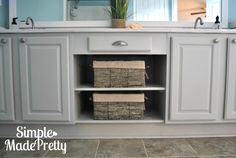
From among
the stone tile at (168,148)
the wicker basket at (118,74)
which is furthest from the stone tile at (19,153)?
the stone tile at (168,148)

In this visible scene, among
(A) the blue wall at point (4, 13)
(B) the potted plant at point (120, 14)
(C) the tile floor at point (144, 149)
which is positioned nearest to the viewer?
(C) the tile floor at point (144, 149)

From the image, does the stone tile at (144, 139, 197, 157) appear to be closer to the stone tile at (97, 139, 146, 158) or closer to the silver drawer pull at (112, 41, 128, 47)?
the stone tile at (97, 139, 146, 158)

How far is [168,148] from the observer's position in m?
1.31

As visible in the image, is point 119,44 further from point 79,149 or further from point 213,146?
point 213,146

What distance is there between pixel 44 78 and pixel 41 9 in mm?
748

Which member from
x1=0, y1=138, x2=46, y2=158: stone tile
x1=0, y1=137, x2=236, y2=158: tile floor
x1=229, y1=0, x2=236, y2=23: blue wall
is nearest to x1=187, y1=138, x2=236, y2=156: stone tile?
x1=0, y1=137, x2=236, y2=158: tile floor

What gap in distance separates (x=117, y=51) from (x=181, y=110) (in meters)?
0.59

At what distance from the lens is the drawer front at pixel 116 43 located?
1.37m

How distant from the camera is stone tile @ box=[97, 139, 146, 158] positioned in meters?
1.22

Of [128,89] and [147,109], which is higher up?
[128,89]

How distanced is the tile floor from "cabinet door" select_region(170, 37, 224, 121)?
17cm

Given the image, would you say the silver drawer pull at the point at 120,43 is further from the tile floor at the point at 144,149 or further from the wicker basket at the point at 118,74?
the tile floor at the point at 144,149

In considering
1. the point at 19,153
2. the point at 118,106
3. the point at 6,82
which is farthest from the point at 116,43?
the point at 19,153

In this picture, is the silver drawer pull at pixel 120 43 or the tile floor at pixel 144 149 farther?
the silver drawer pull at pixel 120 43
